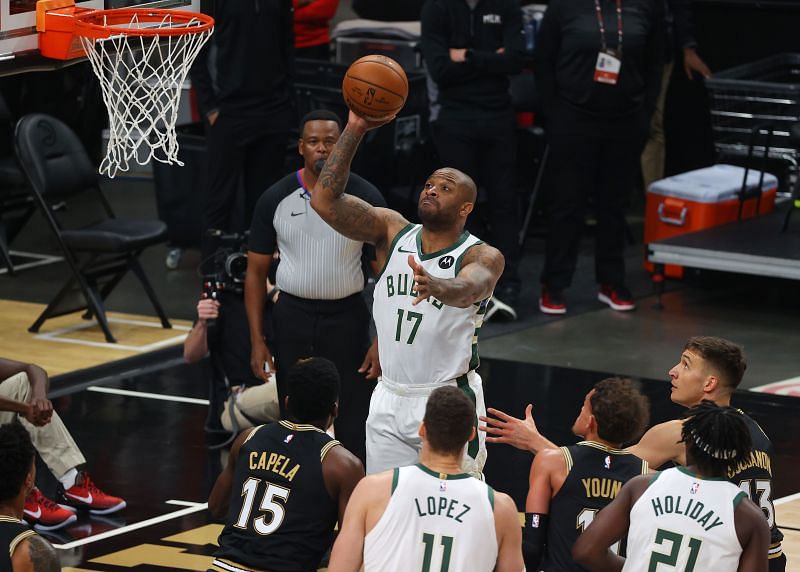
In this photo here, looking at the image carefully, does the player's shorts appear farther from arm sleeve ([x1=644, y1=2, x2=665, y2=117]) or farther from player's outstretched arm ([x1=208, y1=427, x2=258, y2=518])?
arm sleeve ([x1=644, y1=2, x2=665, y2=117])

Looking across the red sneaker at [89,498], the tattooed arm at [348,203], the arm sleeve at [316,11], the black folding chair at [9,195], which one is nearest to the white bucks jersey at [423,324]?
the tattooed arm at [348,203]

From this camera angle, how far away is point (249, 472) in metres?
4.95

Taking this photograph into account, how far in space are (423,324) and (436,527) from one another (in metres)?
1.64

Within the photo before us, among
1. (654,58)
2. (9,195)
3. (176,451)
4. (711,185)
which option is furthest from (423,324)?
(9,195)

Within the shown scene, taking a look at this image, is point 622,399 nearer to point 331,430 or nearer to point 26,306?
point 331,430

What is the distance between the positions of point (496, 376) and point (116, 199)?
585 cm

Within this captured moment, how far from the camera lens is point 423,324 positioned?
5.79 m

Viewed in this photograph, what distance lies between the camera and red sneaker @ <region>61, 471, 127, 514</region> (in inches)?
277

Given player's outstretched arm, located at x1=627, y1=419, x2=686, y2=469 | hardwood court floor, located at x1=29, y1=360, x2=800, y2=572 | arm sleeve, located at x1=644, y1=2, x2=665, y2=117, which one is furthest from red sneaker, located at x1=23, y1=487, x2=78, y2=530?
arm sleeve, located at x1=644, y1=2, x2=665, y2=117

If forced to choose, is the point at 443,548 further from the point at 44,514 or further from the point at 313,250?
the point at 44,514

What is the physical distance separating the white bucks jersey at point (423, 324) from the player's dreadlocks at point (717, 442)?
155 cm

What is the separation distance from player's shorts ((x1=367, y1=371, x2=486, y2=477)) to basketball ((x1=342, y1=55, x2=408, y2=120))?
3.50ft

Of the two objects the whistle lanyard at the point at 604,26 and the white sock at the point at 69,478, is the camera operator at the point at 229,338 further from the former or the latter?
the whistle lanyard at the point at 604,26

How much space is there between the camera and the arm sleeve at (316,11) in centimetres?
1200
